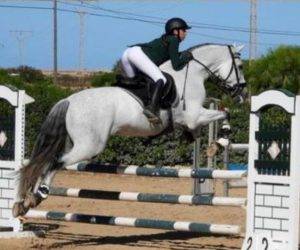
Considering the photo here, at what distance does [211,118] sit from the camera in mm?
9898

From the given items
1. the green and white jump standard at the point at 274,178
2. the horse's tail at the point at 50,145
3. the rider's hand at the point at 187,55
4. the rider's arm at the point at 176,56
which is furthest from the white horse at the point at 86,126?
the green and white jump standard at the point at 274,178

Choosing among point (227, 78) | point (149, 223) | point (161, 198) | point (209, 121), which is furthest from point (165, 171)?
point (227, 78)

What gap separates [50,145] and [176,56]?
63.6 inches

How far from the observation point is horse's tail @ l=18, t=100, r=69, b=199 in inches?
379

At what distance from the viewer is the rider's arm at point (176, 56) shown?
9914mm

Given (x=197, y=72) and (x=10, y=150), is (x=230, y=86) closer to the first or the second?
(x=197, y=72)

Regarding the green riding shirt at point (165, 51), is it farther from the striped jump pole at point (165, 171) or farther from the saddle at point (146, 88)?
the striped jump pole at point (165, 171)

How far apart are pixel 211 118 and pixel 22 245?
2.36m

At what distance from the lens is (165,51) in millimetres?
10102

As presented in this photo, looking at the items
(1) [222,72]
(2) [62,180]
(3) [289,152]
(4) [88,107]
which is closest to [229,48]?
(1) [222,72]

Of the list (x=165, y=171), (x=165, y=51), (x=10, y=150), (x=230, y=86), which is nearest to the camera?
(x=165, y=171)

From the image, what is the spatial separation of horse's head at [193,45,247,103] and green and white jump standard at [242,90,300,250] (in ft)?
5.99

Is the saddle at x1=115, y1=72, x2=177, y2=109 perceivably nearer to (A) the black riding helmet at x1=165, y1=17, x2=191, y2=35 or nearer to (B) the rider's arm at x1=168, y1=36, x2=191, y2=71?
(B) the rider's arm at x1=168, y1=36, x2=191, y2=71

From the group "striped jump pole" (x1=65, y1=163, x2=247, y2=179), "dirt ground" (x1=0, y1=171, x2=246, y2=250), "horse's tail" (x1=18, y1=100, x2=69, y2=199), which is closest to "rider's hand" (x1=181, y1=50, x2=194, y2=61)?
"striped jump pole" (x1=65, y1=163, x2=247, y2=179)
